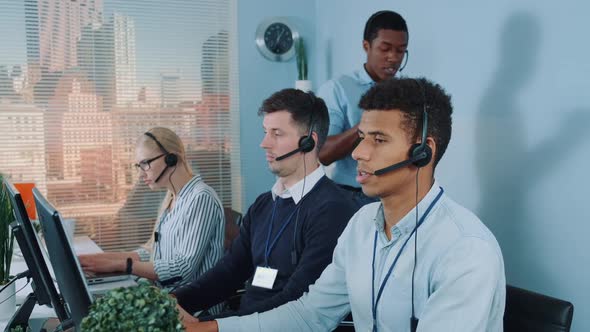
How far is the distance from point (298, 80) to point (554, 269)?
2.42 metres

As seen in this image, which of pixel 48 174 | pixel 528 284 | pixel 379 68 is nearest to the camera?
pixel 528 284

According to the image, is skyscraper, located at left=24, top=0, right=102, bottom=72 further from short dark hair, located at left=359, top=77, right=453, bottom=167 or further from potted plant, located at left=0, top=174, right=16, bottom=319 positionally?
short dark hair, located at left=359, top=77, right=453, bottom=167

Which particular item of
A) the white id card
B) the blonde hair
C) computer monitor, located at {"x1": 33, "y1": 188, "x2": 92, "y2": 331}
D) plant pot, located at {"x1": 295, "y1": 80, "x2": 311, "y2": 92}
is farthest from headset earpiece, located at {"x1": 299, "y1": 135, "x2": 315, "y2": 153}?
plant pot, located at {"x1": 295, "y1": 80, "x2": 311, "y2": 92}

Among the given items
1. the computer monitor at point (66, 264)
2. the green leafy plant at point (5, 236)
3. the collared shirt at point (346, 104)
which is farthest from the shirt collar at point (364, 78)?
the computer monitor at point (66, 264)

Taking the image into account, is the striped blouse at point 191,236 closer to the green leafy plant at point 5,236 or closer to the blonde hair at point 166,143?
the blonde hair at point 166,143

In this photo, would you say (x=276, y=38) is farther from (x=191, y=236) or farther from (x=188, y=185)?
(x=191, y=236)

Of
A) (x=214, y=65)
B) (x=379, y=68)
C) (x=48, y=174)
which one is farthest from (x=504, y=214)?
(x=48, y=174)

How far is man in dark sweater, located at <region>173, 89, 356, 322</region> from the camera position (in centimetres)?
192

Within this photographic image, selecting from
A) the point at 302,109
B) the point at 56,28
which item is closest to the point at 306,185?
the point at 302,109

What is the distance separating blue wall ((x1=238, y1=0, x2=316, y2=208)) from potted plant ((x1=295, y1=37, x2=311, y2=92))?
0.08 metres

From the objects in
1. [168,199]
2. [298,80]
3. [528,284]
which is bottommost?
[528,284]

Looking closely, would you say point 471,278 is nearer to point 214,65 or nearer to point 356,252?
point 356,252

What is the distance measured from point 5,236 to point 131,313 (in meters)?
1.15

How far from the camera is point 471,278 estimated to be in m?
1.24
